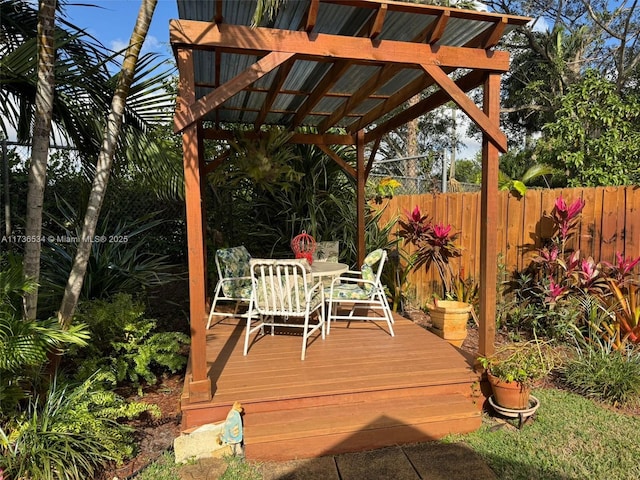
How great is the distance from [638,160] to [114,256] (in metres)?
Result: 7.23

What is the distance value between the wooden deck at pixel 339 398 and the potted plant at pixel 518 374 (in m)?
0.18

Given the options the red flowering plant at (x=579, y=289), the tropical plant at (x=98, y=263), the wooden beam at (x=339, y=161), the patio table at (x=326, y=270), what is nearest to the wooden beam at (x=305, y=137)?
the wooden beam at (x=339, y=161)

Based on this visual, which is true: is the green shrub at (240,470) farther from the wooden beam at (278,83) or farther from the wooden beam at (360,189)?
the wooden beam at (360,189)

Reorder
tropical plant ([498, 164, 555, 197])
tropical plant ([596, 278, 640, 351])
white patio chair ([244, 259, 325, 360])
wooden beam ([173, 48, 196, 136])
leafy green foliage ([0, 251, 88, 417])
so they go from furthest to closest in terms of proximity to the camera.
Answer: tropical plant ([498, 164, 555, 197]) → tropical plant ([596, 278, 640, 351]) → white patio chair ([244, 259, 325, 360]) → wooden beam ([173, 48, 196, 136]) → leafy green foliage ([0, 251, 88, 417])

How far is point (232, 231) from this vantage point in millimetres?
6102

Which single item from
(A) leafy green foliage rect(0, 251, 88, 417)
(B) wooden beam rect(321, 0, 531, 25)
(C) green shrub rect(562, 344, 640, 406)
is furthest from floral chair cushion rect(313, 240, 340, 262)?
(A) leafy green foliage rect(0, 251, 88, 417)

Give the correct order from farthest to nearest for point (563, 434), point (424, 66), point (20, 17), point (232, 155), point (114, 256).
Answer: point (232, 155), point (114, 256), point (20, 17), point (424, 66), point (563, 434)

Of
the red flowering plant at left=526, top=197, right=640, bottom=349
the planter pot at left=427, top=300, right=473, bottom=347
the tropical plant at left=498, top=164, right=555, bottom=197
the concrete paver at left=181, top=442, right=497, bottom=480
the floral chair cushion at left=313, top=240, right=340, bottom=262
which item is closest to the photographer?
the concrete paver at left=181, top=442, right=497, bottom=480

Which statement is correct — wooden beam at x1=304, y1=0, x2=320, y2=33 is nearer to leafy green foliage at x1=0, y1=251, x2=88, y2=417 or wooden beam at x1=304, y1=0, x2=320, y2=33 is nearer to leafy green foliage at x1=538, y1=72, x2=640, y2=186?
leafy green foliage at x1=0, y1=251, x2=88, y2=417

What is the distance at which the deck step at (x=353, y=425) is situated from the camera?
2322 millimetres

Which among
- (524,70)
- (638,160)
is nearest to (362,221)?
(638,160)

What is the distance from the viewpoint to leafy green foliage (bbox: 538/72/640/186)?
605cm

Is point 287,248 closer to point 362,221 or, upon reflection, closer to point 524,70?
point 362,221

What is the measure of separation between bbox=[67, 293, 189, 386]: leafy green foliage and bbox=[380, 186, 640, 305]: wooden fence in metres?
2.72
